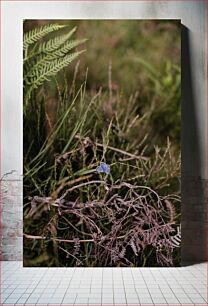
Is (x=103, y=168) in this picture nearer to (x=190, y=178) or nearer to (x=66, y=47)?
(x=190, y=178)

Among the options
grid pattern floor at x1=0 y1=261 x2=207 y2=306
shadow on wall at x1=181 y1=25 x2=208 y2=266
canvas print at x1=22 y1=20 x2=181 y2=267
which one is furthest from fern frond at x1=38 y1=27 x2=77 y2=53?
grid pattern floor at x1=0 y1=261 x2=207 y2=306

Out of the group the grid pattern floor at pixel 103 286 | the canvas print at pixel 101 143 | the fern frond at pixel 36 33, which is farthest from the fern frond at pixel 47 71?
the grid pattern floor at pixel 103 286

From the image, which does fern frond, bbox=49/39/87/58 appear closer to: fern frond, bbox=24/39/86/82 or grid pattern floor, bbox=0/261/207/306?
fern frond, bbox=24/39/86/82

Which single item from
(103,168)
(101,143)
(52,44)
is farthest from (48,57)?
(103,168)

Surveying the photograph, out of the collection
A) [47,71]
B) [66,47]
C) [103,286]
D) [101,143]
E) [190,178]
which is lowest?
[103,286]

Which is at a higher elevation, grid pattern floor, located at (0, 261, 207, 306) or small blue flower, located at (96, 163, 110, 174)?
small blue flower, located at (96, 163, 110, 174)

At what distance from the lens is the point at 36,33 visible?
12.6ft

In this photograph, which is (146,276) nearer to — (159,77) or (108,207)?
(108,207)

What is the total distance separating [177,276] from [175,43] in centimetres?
155

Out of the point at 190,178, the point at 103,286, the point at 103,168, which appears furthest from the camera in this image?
the point at 190,178

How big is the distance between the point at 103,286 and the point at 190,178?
1.04 metres

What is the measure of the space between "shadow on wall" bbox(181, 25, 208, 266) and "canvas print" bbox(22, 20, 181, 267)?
89 mm

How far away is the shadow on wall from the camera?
12.9 ft

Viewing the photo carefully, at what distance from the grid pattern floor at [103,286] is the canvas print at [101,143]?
13 cm
